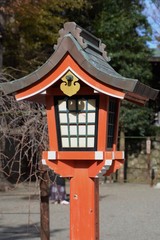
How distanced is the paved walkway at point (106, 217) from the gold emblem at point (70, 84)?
7.24ft

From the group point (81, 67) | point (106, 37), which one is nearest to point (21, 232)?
point (81, 67)

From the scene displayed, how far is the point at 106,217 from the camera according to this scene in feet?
38.7

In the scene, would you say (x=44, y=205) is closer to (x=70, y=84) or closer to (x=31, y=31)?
(x=70, y=84)

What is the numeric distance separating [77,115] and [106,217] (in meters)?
6.89

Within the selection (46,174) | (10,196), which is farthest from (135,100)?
(10,196)

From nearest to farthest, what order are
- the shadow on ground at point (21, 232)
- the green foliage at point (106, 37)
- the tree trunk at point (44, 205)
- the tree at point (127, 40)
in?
the tree trunk at point (44, 205) < the shadow on ground at point (21, 232) < the green foliage at point (106, 37) < the tree at point (127, 40)

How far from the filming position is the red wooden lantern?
5145 millimetres

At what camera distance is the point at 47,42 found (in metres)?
18.9

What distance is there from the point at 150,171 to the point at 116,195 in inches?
182

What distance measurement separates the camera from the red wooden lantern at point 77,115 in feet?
16.9

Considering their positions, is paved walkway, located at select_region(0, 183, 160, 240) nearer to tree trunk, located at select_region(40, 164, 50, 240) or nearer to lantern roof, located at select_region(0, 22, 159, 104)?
tree trunk, located at select_region(40, 164, 50, 240)

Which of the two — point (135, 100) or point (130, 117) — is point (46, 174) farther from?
point (130, 117)

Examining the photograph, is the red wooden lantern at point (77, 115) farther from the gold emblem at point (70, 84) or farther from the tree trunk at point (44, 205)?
the tree trunk at point (44, 205)

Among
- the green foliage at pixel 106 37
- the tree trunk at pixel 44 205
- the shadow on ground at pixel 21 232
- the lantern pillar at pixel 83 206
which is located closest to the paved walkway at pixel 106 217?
the shadow on ground at pixel 21 232
